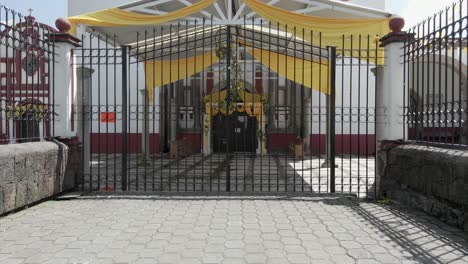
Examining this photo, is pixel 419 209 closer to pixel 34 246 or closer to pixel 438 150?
pixel 438 150

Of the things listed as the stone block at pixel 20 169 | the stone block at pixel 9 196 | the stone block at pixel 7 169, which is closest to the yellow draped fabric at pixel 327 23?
the stone block at pixel 20 169

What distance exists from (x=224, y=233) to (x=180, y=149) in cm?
1128

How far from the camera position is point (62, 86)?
709 centimetres

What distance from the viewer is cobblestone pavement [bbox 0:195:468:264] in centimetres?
404

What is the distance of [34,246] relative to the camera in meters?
4.31

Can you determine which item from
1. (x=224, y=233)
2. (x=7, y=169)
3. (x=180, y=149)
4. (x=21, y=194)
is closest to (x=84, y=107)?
(x=21, y=194)

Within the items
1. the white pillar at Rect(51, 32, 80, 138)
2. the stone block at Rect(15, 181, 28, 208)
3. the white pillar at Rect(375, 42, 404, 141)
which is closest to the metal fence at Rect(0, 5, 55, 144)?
the white pillar at Rect(51, 32, 80, 138)

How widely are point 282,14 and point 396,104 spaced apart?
2792 millimetres

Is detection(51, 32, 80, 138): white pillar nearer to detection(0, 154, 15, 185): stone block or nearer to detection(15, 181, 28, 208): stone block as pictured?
detection(15, 181, 28, 208): stone block

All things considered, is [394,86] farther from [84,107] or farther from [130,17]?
[84,107]

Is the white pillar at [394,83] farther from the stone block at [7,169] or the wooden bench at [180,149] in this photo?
Answer: the wooden bench at [180,149]

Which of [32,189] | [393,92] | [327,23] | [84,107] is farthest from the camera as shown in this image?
[327,23]

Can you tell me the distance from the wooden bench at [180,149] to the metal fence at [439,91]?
8.96m

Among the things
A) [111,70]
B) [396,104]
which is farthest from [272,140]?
[396,104]
